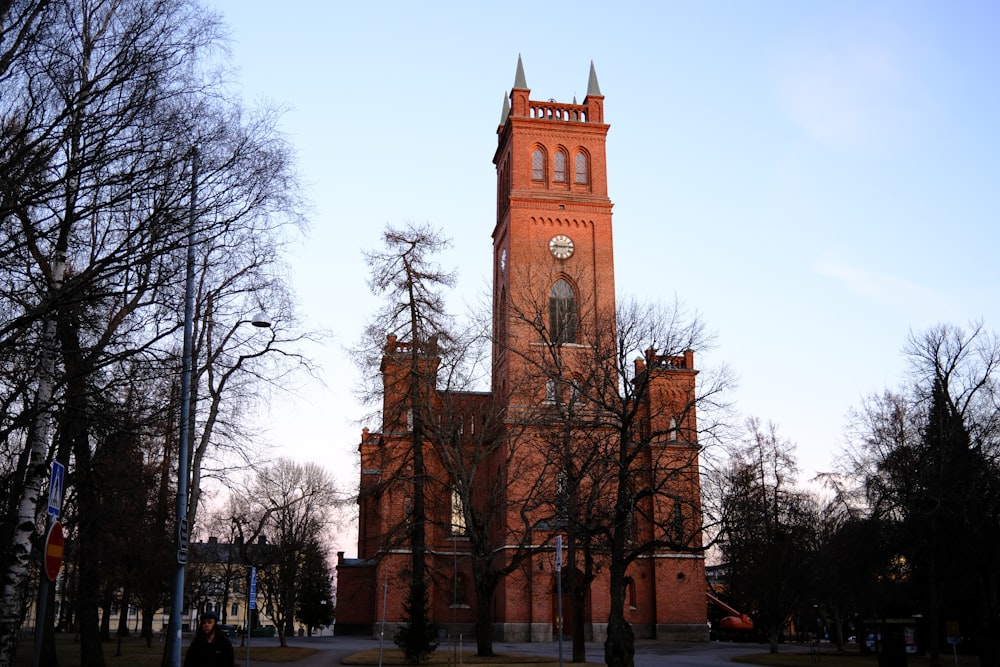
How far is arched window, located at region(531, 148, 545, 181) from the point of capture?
177ft

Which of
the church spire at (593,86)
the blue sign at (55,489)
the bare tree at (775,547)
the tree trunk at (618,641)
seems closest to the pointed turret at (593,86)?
the church spire at (593,86)

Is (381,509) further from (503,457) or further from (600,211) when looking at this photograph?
(600,211)

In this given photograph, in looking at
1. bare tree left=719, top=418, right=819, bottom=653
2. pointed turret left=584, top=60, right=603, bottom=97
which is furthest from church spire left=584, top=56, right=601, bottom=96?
bare tree left=719, top=418, right=819, bottom=653

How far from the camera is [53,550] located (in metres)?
9.53

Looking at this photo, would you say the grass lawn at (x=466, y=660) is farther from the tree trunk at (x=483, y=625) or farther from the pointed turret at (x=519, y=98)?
the pointed turret at (x=519, y=98)

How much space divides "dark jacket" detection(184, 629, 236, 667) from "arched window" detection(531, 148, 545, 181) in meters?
46.0

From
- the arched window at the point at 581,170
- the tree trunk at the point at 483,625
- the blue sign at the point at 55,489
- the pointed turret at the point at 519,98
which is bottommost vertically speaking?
the tree trunk at the point at 483,625

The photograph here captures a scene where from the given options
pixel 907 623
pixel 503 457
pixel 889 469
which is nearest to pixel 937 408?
pixel 889 469

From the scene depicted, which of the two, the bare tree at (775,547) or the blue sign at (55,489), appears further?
the bare tree at (775,547)

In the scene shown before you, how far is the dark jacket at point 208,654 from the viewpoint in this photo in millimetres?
9891

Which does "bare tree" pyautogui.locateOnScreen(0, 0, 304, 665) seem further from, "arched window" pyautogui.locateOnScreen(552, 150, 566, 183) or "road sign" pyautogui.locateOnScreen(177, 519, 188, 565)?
"arched window" pyautogui.locateOnScreen(552, 150, 566, 183)

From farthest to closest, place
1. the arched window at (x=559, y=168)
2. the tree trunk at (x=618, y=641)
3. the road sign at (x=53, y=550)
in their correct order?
the arched window at (x=559, y=168), the tree trunk at (x=618, y=641), the road sign at (x=53, y=550)

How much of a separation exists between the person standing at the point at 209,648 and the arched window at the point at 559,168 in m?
46.2

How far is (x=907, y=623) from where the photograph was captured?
27203 mm
